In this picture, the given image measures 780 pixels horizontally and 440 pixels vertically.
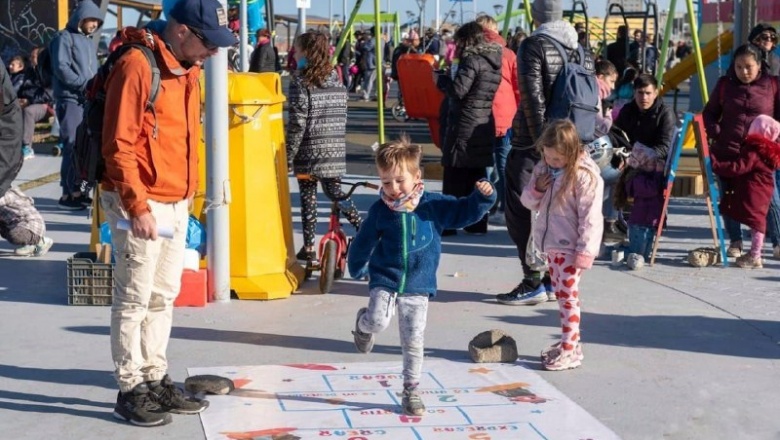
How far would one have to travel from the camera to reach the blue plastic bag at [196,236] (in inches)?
329

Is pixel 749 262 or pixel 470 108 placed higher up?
pixel 470 108

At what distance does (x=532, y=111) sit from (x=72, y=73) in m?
6.11

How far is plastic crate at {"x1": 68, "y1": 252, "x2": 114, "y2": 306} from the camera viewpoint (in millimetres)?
8148

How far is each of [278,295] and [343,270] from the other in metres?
0.92

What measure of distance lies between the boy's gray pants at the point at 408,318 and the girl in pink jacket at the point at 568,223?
3.77 ft

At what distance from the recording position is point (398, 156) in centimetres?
581

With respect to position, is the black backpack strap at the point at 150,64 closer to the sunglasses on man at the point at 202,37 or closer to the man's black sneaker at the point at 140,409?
the sunglasses on man at the point at 202,37

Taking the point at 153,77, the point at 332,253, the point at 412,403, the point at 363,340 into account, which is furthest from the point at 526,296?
the point at 153,77

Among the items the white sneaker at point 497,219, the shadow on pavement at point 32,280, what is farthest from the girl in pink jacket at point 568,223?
the white sneaker at point 497,219

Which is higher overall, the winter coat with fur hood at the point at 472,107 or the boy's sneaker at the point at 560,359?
the winter coat with fur hood at the point at 472,107

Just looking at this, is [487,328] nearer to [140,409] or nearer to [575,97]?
[575,97]

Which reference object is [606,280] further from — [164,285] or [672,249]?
[164,285]

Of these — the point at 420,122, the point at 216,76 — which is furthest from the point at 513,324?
the point at 420,122

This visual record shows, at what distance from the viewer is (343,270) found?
938 cm
